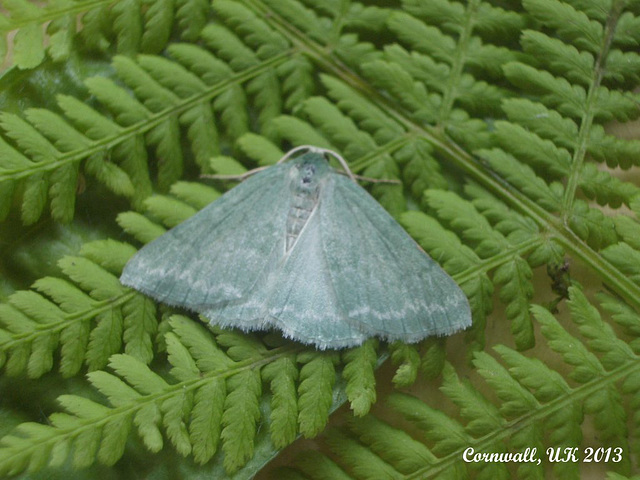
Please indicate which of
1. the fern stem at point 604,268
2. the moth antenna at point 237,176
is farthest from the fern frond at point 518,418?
the moth antenna at point 237,176

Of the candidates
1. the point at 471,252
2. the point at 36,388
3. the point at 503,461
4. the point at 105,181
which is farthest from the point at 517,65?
the point at 36,388

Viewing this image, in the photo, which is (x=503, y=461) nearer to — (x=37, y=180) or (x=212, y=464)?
(x=212, y=464)

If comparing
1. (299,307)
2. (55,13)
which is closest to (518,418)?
(299,307)

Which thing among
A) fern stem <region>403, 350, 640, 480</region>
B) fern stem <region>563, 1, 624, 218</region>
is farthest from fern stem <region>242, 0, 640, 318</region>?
fern stem <region>403, 350, 640, 480</region>

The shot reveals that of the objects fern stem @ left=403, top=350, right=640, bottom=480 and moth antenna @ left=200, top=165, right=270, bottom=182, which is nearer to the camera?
fern stem @ left=403, top=350, right=640, bottom=480

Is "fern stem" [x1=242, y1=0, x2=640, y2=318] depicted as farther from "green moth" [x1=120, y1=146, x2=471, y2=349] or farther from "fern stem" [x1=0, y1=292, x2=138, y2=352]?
"fern stem" [x1=0, y1=292, x2=138, y2=352]

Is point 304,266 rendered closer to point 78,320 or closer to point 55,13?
point 78,320

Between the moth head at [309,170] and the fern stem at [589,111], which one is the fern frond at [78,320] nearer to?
the moth head at [309,170]

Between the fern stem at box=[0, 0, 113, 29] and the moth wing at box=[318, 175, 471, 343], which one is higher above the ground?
the fern stem at box=[0, 0, 113, 29]
